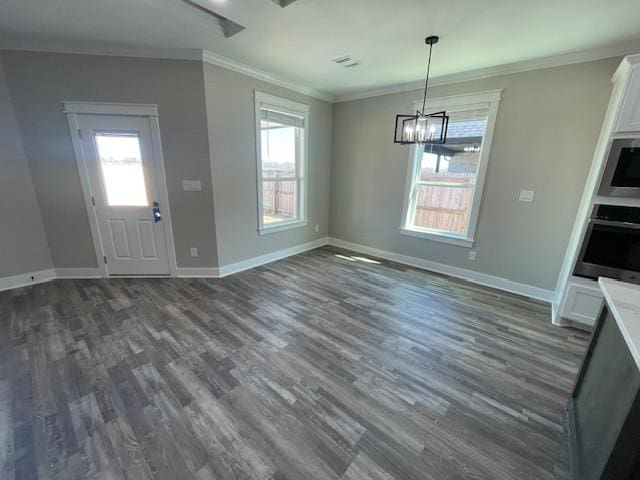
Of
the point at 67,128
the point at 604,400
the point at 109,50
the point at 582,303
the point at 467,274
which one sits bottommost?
the point at 467,274

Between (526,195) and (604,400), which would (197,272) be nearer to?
(604,400)

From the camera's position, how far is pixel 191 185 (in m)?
3.36

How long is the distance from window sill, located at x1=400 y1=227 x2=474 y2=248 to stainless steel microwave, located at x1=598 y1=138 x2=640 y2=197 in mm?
1542

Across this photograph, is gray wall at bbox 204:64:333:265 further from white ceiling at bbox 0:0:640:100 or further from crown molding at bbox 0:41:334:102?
white ceiling at bbox 0:0:640:100

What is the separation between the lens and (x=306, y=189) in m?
4.69

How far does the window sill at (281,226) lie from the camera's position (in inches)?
164

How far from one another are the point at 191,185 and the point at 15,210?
2059 mm

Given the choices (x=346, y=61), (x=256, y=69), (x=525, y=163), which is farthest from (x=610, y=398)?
(x=256, y=69)

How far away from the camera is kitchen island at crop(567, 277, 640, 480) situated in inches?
38.2

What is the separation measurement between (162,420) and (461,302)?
3186 mm

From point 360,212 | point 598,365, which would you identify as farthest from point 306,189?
point 598,365

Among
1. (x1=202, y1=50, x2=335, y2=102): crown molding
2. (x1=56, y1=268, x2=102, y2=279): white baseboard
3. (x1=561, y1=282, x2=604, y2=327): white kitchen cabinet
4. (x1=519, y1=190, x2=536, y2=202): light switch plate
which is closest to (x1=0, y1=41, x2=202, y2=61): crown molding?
(x1=202, y1=50, x2=335, y2=102): crown molding

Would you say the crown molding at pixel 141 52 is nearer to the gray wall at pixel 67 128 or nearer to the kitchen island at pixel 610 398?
the gray wall at pixel 67 128

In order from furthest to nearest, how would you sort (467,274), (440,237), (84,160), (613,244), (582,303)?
(440,237), (467,274), (84,160), (582,303), (613,244)
